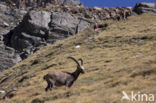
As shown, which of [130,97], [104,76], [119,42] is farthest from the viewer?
[119,42]

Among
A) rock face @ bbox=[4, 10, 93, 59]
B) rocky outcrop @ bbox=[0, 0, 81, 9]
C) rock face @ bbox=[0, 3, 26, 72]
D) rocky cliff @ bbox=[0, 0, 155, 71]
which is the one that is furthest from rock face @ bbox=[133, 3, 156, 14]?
rocky outcrop @ bbox=[0, 0, 81, 9]

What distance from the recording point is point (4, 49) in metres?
62.8

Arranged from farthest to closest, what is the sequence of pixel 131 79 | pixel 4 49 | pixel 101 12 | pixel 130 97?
pixel 101 12 → pixel 4 49 → pixel 131 79 → pixel 130 97

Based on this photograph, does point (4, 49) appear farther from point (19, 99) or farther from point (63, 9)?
point (19, 99)

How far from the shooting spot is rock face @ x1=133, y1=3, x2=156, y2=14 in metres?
59.7

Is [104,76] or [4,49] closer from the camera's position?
[104,76]

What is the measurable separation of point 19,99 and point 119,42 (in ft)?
64.2

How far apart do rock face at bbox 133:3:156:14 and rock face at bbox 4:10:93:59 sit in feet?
55.6

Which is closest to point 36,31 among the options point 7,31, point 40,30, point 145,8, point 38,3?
point 40,30

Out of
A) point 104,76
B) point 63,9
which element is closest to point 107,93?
point 104,76

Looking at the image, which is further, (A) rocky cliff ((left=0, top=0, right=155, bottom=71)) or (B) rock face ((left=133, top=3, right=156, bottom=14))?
(A) rocky cliff ((left=0, top=0, right=155, bottom=71))

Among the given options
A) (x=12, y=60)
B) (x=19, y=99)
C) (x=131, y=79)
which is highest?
(x=131, y=79)

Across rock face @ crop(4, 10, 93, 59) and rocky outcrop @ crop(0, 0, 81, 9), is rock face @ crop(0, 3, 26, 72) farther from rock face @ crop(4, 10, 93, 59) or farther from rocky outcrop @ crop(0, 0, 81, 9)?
rocky outcrop @ crop(0, 0, 81, 9)

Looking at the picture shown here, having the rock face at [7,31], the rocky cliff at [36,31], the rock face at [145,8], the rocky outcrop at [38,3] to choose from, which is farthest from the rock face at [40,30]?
the rocky outcrop at [38,3]
